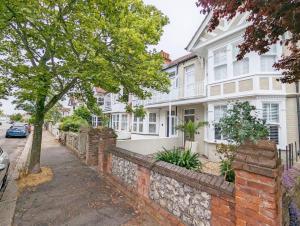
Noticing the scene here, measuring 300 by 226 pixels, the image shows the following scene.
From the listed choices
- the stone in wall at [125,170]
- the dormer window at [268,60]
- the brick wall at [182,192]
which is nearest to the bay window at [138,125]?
the dormer window at [268,60]

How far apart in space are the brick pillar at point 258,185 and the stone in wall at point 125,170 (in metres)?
3.06

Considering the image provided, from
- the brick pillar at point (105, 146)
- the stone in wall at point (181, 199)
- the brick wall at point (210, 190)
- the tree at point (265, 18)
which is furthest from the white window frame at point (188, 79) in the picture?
the stone in wall at point (181, 199)

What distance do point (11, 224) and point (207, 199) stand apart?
4028 millimetres

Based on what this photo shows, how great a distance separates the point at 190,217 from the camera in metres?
3.58

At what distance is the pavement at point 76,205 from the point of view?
4195mm

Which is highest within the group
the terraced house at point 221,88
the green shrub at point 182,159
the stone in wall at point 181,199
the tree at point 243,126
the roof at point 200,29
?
the roof at point 200,29

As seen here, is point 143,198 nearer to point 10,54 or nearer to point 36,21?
point 36,21

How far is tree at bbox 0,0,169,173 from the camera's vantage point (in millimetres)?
5621

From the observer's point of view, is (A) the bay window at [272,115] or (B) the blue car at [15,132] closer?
(A) the bay window at [272,115]

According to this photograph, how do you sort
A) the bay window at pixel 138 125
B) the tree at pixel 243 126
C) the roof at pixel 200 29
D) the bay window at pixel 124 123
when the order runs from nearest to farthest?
A: the tree at pixel 243 126 → the roof at pixel 200 29 → the bay window at pixel 138 125 → the bay window at pixel 124 123

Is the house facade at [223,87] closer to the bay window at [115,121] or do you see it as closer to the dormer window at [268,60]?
the dormer window at [268,60]

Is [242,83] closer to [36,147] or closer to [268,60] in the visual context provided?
[268,60]

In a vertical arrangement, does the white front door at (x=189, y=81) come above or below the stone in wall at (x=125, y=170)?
above

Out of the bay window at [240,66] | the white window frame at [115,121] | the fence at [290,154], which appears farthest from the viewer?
the white window frame at [115,121]
